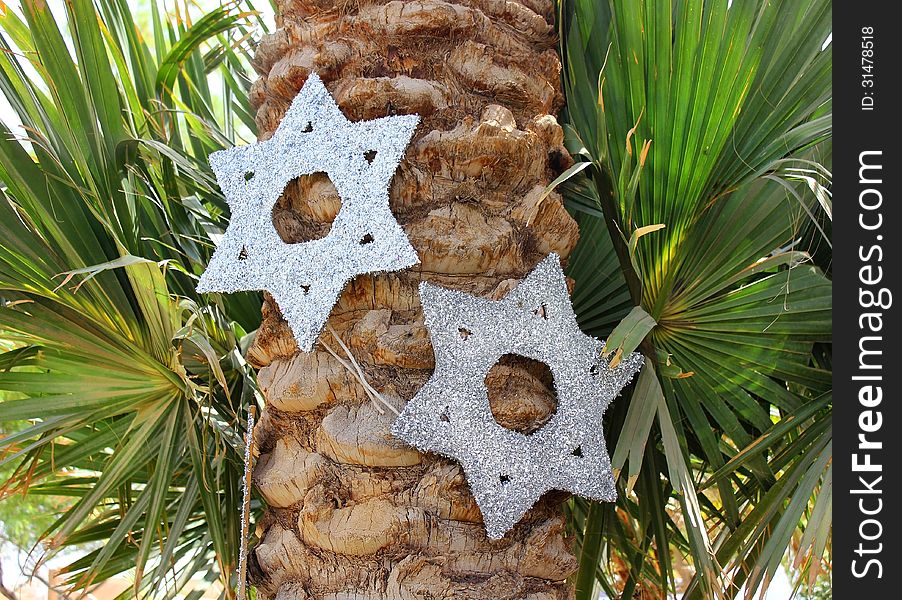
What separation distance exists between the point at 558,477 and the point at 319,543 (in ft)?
1.22

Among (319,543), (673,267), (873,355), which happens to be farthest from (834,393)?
(319,543)

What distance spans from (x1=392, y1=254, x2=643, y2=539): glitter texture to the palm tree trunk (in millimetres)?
37

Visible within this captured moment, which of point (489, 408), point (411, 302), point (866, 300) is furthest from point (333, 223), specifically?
point (866, 300)

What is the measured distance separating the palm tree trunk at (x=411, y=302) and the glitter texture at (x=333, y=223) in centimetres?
4

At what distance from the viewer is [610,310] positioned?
5.91 ft

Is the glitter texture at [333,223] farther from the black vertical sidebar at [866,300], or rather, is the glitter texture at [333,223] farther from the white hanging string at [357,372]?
the black vertical sidebar at [866,300]

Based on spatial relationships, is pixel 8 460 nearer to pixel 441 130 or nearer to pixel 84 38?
pixel 84 38

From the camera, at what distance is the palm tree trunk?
1273mm

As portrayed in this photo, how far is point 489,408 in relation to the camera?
1.30 meters

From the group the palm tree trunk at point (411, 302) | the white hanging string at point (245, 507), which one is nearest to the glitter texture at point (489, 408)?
the palm tree trunk at point (411, 302)

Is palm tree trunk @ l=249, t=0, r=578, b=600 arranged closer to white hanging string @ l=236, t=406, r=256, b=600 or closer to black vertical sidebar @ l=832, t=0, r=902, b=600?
white hanging string @ l=236, t=406, r=256, b=600

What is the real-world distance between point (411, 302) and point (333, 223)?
0.18 metres

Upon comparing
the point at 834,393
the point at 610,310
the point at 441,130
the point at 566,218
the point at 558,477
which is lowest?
the point at 558,477

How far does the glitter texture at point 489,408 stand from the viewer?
1268 mm
